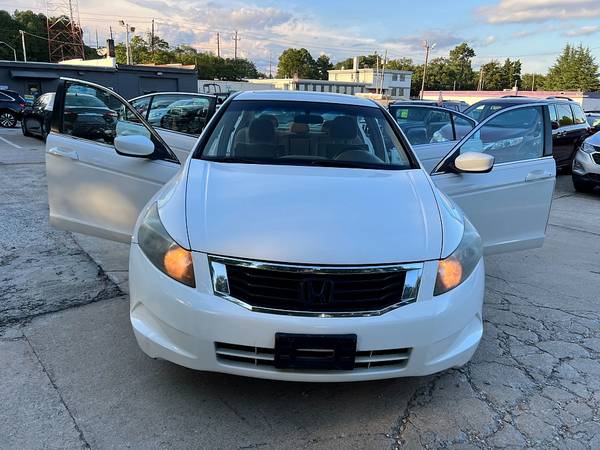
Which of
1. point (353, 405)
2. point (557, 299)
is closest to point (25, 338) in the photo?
point (353, 405)

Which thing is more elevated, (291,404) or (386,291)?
(386,291)

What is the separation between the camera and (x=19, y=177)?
872cm

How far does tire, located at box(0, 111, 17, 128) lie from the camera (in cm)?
1895

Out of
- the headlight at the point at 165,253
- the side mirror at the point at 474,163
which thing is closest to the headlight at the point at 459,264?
the side mirror at the point at 474,163

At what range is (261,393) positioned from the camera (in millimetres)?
2654

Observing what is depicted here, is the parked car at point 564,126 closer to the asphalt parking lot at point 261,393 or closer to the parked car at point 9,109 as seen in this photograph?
the asphalt parking lot at point 261,393

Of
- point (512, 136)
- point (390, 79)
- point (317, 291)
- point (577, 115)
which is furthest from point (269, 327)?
point (390, 79)

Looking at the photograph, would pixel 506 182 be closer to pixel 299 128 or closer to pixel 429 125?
pixel 299 128

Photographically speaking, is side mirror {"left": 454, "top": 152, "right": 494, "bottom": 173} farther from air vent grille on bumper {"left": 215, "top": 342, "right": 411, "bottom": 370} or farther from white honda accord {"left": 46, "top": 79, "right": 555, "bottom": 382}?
air vent grille on bumper {"left": 215, "top": 342, "right": 411, "bottom": 370}

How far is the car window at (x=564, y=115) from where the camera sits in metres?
11.4

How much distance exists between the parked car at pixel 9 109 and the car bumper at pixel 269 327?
1980 cm

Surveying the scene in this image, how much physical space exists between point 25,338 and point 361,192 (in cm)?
234

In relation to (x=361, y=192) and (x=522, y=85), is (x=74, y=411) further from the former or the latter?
(x=522, y=85)

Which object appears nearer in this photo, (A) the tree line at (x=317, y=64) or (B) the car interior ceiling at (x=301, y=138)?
(B) the car interior ceiling at (x=301, y=138)
